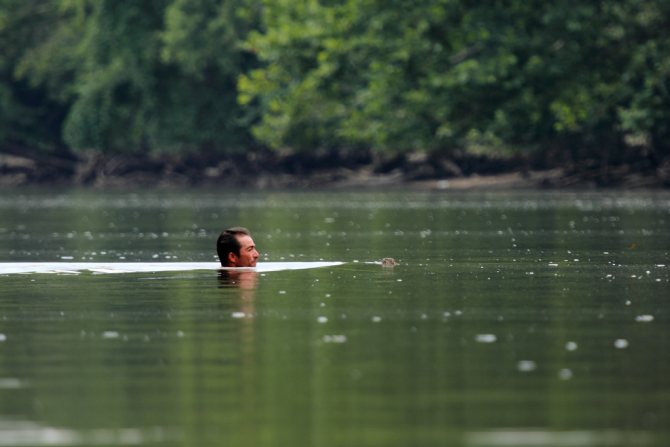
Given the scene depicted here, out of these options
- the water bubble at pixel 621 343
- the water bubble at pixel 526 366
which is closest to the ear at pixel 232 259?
the water bubble at pixel 621 343

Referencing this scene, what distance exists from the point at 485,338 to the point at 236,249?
792 centimetres

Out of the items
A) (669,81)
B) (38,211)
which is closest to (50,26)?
(669,81)

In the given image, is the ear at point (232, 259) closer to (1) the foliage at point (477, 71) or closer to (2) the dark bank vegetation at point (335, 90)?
(2) the dark bank vegetation at point (335, 90)

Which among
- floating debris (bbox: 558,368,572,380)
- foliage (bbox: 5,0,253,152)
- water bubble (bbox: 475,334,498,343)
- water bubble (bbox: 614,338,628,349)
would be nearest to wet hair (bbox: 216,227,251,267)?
water bubble (bbox: 475,334,498,343)

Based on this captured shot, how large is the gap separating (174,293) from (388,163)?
55.3 meters

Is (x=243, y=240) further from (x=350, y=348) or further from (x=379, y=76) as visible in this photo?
(x=379, y=76)

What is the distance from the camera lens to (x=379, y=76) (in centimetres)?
6300

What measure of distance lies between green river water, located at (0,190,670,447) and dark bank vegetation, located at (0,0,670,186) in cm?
3455

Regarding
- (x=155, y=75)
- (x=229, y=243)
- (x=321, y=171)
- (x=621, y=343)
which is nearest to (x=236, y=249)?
(x=229, y=243)

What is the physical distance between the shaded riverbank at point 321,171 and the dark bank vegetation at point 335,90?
0.29 feet

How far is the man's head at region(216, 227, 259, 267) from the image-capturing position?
20688 millimetres

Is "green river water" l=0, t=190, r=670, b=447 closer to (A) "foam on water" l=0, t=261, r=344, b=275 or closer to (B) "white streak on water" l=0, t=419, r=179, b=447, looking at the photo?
(B) "white streak on water" l=0, t=419, r=179, b=447

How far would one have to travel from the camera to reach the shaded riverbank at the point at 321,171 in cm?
6322

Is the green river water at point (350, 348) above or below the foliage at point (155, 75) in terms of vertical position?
below
